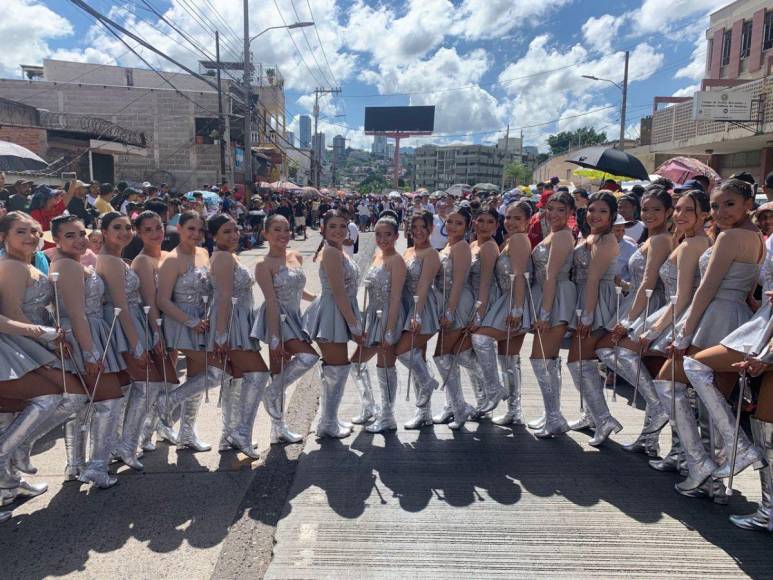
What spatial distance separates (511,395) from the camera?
5.05 meters

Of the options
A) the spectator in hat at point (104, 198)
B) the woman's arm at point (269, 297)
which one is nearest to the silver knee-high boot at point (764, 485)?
the woman's arm at point (269, 297)

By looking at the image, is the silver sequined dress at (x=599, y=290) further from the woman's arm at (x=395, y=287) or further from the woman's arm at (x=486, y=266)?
the woman's arm at (x=395, y=287)

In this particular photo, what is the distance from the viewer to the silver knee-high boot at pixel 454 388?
479 cm

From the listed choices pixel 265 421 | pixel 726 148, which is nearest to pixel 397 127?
pixel 726 148

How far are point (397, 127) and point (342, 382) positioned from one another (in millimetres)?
83039

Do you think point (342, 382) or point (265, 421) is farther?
point (265, 421)

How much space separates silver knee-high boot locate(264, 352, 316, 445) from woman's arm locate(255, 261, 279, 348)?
0.27 metres

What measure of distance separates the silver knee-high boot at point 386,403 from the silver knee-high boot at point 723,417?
7.36 ft

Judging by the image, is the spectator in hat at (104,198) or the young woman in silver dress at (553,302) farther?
the spectator in hat at (104,198)

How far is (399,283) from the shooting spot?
4523 mm

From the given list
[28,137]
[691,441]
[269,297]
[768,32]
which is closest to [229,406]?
[269,297]

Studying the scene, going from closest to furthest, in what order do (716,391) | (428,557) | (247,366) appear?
(428,557) → (716,391) → (247,366)

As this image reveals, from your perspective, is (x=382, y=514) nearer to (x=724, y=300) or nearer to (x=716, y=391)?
(x=716, y=391)

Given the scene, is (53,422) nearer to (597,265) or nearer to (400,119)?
(597,265)
